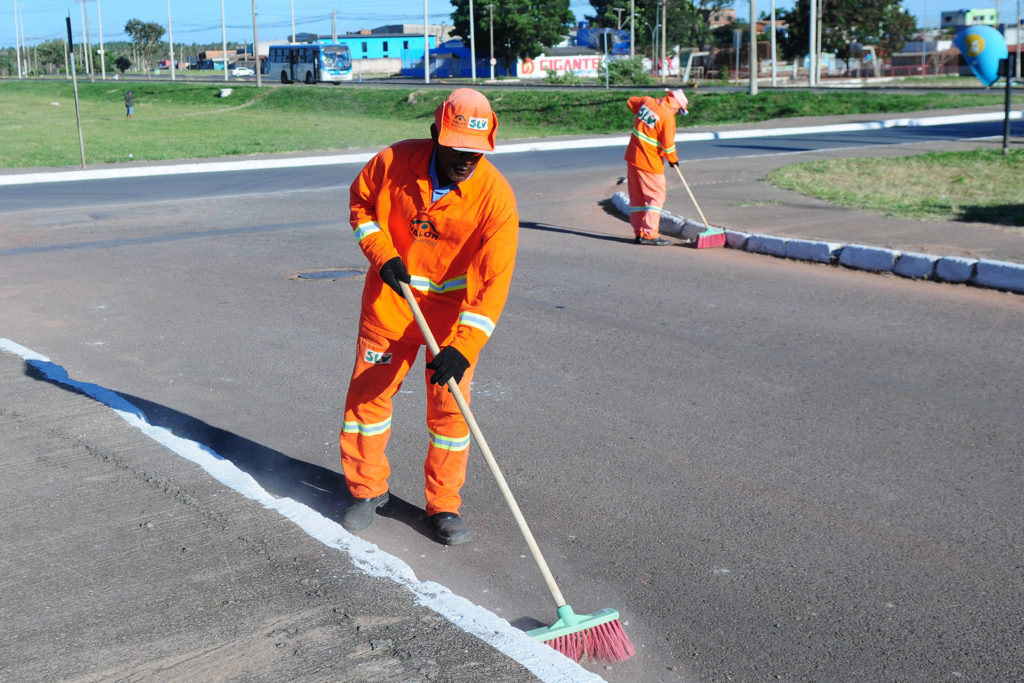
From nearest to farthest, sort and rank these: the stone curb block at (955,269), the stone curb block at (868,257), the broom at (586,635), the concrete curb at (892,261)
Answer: the broom at (586,635)
the concrete curb at (892,261)
the stone curb block at (955,269)
the stone curb block at (868,257)

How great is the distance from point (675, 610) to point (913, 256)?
274 inches

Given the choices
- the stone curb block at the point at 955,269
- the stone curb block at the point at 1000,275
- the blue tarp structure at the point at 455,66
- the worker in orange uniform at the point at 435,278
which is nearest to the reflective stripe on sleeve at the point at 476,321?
the worker in orange uniform at the point at 435,278

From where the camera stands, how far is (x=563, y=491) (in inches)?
185

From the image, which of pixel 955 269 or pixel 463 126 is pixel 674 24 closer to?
pixel 955 269

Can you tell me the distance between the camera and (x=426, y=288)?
407 centimetres

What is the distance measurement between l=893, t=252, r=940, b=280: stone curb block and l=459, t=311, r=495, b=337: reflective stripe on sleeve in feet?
22.5

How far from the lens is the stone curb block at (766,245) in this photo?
1094cm

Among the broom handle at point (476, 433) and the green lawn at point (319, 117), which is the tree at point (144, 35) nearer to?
the green lawn at point (319, 117)

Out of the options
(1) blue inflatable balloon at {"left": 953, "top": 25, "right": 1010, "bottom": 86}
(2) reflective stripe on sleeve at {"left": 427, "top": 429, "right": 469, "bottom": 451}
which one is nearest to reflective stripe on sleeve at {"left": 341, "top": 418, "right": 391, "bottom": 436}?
(2) reflective stripe on sleeve at {"left": 427, "top": 429, "right": 469, "bottom": 451}

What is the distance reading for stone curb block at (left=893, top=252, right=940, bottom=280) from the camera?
950 centimetres

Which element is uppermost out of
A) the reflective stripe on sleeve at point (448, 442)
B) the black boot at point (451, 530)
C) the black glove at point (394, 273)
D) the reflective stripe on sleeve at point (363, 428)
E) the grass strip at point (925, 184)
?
the black glove at point (394, 273)

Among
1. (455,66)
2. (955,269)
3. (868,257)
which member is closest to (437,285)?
(955,269)

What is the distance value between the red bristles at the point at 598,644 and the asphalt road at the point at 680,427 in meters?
0.05

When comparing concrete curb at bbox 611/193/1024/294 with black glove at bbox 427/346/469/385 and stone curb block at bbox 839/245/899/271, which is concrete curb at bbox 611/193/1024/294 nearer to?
stone curb block at bbox 839/245/899/271
